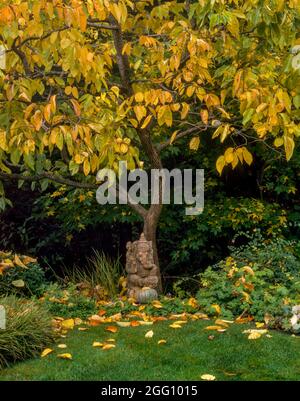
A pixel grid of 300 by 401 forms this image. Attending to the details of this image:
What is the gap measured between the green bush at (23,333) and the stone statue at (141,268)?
203 centimetres

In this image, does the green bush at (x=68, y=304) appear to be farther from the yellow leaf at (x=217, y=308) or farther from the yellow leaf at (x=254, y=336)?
the yellow leaf at (x=254, y=336)

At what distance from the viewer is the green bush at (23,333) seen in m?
5.88

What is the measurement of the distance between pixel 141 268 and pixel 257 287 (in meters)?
1.52

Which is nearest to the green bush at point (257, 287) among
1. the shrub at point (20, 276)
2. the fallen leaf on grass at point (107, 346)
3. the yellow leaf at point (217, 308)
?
the yellow leaf at point (217, 308)

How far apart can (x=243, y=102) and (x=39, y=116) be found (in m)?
1.87

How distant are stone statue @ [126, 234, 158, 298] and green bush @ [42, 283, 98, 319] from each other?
618 mm

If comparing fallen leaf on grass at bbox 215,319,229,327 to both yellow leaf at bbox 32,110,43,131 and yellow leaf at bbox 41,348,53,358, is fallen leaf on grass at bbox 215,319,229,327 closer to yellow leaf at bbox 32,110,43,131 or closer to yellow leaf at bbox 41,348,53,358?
yellow leaf at bbox 41,348,53,358

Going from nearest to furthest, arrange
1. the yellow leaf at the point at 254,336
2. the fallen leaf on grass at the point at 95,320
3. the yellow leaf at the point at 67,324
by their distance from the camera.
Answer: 1. the yellow leaf at the point at 254,336
2. the yellow leaf at the point at 67,324
3. the fallen leaf on grass at the point at 95,320

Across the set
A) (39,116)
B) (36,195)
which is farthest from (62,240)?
(39,116)

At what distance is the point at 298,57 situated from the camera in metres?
5.02

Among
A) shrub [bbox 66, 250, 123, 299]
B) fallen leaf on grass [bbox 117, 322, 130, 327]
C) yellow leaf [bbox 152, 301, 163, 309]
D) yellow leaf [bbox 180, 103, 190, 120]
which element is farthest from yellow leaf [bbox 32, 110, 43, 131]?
shrub [bbox 66, 250, 123, 299]

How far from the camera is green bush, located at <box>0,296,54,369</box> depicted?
19.3 ft

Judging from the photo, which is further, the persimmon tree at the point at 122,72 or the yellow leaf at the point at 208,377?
the persimmon tree at the point at 122,72

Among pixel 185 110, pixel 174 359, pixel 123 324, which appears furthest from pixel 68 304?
pixel 185 110
